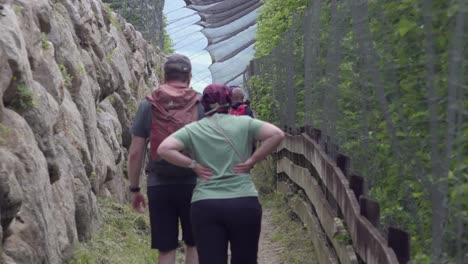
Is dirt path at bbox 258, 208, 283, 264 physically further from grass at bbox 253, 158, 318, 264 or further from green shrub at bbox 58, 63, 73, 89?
green shrub at bbox 58, 63, 73, 89

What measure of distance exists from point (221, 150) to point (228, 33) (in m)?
53.4

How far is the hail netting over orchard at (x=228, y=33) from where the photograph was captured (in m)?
52.1

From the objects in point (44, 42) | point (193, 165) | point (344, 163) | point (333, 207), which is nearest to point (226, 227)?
point (193, 165)

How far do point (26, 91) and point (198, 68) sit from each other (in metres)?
50.0

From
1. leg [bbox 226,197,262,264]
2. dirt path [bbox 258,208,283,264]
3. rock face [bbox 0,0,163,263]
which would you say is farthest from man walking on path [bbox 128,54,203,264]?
dirt path [bbox 258,208,283,264]

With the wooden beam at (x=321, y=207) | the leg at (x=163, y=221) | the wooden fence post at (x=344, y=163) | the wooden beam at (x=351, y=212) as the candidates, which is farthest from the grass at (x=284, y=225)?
the leg at (x=163, y=221)

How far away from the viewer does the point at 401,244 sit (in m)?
5.68

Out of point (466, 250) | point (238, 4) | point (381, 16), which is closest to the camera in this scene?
point (466, 250)

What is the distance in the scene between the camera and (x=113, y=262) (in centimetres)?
915

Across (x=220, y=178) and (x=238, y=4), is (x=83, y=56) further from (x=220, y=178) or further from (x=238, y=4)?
(x=238, y=4)

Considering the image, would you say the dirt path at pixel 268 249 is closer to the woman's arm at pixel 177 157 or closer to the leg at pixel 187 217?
the leg at pixel 187 217

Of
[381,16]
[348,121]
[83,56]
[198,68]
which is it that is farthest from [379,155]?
[198,68]

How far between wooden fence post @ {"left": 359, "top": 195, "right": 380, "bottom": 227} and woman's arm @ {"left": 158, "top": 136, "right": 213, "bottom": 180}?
3.34ft

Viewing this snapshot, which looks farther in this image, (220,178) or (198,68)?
(198,68)
